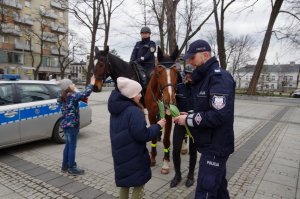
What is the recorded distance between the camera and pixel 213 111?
8.23ft

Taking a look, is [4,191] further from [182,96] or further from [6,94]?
[182,96]

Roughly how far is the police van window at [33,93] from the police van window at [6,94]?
236 millimetres

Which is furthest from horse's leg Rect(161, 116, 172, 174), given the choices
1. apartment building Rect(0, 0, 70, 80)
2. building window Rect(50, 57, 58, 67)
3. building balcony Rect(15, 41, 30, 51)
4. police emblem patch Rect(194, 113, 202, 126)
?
building window Rect(50, 57, 58, 67)

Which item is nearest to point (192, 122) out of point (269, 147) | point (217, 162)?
point (217, 162)

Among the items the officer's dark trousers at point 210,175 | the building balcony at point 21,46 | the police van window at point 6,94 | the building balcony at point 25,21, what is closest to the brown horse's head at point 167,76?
the officer's dark trousers at point 210,175

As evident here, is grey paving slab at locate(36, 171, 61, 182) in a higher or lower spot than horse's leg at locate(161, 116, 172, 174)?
lower

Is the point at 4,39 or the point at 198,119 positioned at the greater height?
the point at 4,39

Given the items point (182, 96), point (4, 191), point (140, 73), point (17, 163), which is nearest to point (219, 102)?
point (182, 96)

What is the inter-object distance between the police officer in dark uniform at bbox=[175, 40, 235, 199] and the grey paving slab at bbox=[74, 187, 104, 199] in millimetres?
1858

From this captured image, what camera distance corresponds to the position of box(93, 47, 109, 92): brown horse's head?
5.45 metres

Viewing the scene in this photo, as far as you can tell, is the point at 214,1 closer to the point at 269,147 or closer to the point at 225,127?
the point at 269,147

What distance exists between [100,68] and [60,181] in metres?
2.44

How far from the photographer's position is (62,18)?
63.3 meters

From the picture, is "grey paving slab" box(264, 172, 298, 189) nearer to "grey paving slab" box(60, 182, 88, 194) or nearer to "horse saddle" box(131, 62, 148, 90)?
"horse saddle" box(131, 62, 148, 90)
